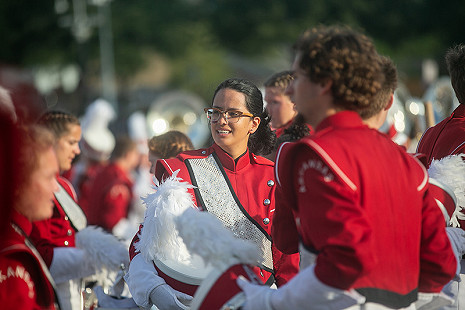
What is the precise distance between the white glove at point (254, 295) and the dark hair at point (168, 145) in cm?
216

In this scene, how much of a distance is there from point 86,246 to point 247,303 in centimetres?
169

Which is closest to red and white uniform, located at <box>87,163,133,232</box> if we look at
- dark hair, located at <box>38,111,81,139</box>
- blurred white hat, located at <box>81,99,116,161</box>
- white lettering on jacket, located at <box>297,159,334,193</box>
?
blurred white hat, located at <box>81,99,116,161</box>

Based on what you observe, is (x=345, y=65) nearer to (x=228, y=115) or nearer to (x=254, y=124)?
(x=228, y=115)

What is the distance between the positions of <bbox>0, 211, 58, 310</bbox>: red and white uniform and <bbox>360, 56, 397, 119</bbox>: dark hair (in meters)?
1.30

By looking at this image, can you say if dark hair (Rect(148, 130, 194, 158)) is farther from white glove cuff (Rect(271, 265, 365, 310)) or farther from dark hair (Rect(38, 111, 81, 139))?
white glove cuff (Rect(271, 265, 365, 310))

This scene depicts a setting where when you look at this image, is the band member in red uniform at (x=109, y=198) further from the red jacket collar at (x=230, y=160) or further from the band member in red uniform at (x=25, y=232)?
the band member in red uniform at (x=25, y=232)

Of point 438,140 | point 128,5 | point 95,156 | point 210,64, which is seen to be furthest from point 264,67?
point 438,140

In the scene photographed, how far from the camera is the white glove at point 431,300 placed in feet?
8.02

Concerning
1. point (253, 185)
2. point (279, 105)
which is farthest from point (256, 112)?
point (279, 105)

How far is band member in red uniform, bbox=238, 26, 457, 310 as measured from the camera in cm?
214

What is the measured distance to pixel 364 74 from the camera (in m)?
2.29

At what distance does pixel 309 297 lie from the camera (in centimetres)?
215

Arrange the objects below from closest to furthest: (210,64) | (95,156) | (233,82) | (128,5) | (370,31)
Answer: (233,82) → (95,156) → (370,31) → (210,64) → (128,5)

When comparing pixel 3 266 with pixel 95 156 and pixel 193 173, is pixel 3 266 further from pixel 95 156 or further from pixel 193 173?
pixel 95 156
